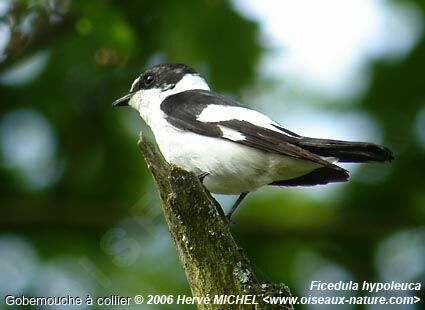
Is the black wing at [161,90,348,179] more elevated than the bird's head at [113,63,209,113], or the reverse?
the black wing at [161,90,348,179]

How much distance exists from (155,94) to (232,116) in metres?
0.91

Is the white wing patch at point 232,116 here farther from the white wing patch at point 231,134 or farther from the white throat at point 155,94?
the white throat at point 155,94

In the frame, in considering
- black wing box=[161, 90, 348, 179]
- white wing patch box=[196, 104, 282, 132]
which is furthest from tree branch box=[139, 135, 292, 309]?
white wing patch box=[196, 104, 282, 132]

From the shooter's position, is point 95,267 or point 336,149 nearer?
point 336,149

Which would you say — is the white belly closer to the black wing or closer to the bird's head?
the black wing

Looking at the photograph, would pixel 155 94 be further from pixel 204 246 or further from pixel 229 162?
pixel 204 246

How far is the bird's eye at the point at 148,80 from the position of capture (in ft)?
20.7

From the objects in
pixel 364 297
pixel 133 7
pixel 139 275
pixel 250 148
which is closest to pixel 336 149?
pixel 250 148

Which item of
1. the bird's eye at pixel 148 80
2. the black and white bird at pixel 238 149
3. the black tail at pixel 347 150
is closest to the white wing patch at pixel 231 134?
the black and white bird at pixel 238 149

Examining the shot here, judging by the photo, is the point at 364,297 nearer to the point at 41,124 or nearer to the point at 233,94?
the point at 233,94

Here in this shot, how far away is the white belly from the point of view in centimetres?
532

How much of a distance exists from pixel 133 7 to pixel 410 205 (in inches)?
112

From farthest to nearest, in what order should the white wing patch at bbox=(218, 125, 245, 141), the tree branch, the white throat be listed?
the white throat, the white wing patch at bbox=(218, 125, 245, 141), the tree branch

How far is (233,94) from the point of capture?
25.3ft
